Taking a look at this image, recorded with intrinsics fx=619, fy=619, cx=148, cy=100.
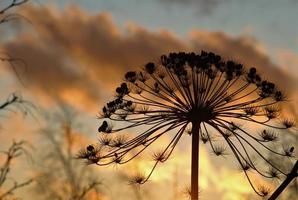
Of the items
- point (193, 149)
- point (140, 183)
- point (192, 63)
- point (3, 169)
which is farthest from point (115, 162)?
point (3, 169)

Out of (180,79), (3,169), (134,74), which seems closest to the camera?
(3,169)

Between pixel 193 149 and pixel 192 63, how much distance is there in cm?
369

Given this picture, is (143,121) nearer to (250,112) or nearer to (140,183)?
(140,183)

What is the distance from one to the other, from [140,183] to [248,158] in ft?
15.1

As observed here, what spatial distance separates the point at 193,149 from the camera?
86.0ft

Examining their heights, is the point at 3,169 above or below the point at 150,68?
below

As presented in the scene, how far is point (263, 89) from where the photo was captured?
86.9 feet

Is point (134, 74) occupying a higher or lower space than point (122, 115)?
higher

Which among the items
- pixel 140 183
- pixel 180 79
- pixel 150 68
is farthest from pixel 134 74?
pixel 140 183

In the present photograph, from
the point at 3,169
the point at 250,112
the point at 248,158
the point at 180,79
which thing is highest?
the point at 180,79

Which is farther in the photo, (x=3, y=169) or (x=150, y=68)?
(x=150, y=68)

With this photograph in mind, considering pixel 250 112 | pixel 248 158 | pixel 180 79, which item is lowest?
pixel 248 158

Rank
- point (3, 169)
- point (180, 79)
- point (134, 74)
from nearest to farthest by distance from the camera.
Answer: point (3, 169) < point (180, 79) < point (134, 74)

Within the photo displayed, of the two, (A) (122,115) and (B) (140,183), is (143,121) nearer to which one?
(A) (122,115)
